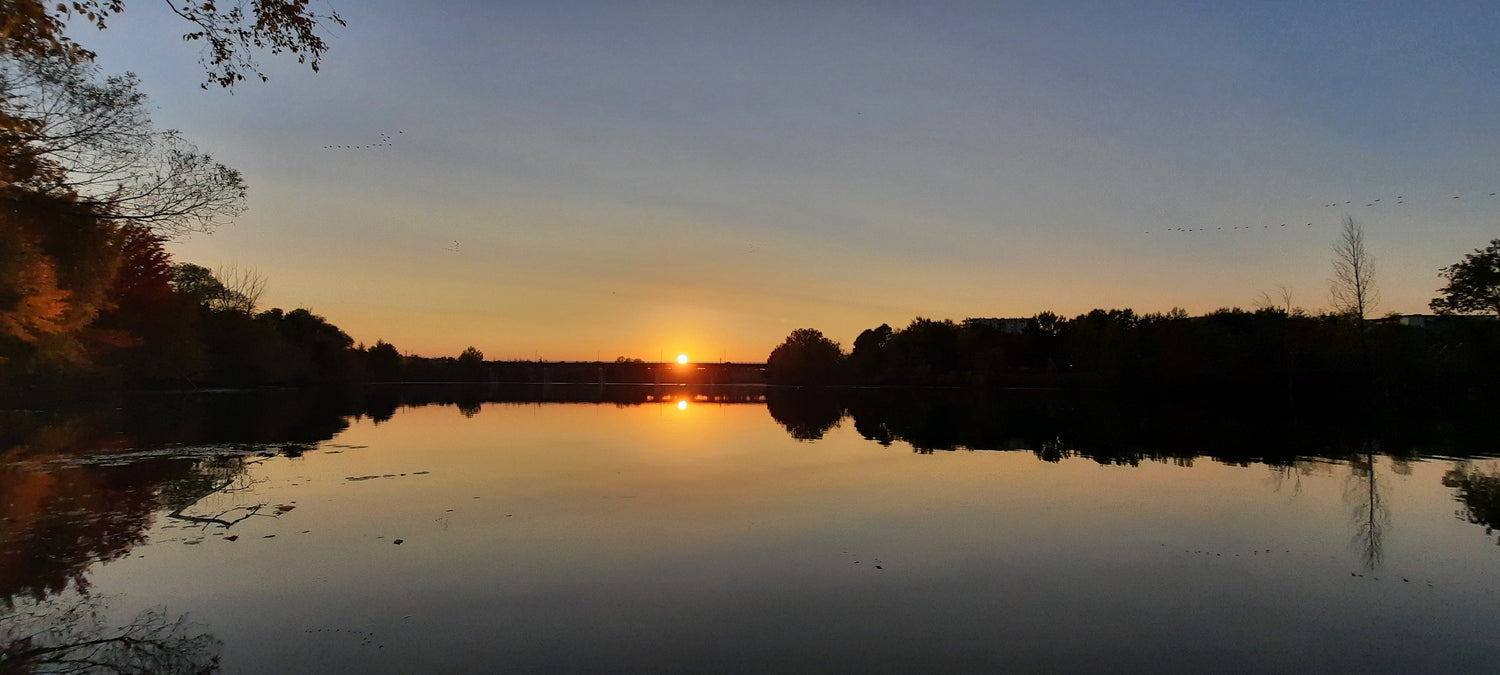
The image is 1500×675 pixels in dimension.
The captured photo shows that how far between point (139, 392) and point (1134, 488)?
8865cm

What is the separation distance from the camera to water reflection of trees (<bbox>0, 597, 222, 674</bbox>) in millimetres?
8117

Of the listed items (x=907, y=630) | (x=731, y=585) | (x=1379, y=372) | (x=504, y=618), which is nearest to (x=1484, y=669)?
(x=907, y=630)

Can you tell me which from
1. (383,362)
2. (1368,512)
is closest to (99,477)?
(1368,512)

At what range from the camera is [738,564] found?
42.2 feet

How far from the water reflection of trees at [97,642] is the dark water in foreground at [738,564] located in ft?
0.16

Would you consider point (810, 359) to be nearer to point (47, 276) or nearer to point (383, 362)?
point (383, 362)

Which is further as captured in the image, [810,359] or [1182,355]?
[810,359]

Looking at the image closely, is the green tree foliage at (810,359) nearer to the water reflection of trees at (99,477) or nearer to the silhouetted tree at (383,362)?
the silhouetted tree at (383,362)

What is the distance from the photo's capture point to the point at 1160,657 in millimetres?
8758

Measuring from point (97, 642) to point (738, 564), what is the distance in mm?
8082

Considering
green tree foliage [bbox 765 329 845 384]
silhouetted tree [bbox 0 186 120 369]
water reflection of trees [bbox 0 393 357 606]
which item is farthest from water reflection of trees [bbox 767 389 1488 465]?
green tree foliage [bbox 765 329 845 384]

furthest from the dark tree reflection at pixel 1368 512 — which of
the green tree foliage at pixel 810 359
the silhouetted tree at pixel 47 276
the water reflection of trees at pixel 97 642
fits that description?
the green tree foliage at pixel 810 359

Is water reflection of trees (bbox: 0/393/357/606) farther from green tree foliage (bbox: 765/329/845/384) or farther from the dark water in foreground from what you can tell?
green tree foliage (bbox: 765/329/845/384)

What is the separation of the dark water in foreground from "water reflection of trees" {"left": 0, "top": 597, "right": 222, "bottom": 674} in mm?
49
